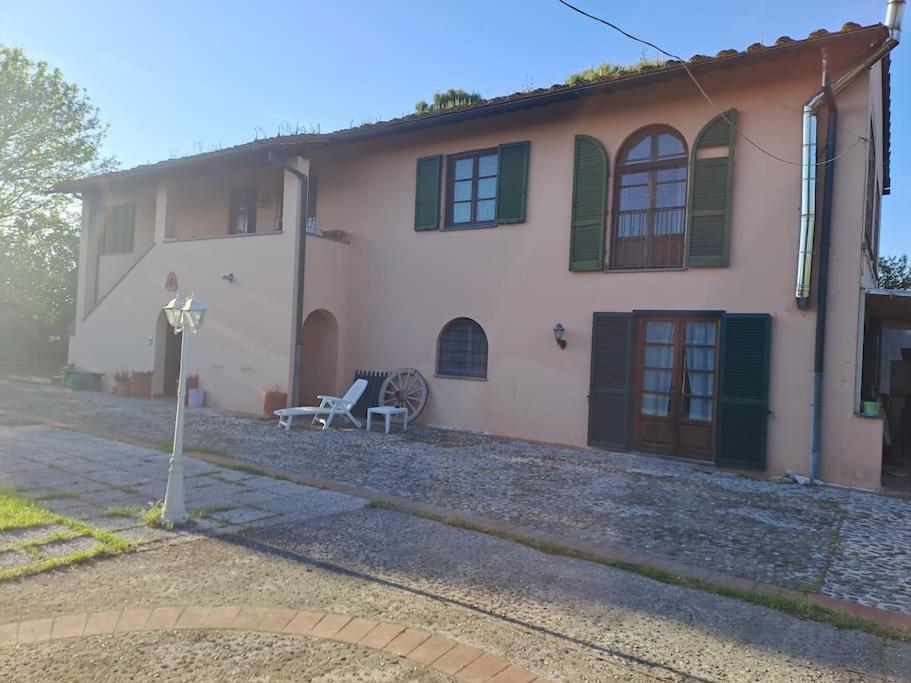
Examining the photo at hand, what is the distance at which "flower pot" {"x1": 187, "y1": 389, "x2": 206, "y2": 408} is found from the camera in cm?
1302

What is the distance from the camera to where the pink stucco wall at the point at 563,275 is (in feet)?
26.7

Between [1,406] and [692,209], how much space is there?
11.9 meters

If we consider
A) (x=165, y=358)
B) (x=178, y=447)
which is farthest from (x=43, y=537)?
(x=165, y=358)

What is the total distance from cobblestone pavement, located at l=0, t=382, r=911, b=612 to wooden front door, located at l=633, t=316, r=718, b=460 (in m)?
0.47

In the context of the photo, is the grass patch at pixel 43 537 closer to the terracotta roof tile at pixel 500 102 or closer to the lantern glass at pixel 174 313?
the lantern glass at pixel 174 313

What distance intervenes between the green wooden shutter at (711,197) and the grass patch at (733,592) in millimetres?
5312

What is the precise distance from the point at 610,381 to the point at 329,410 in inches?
173

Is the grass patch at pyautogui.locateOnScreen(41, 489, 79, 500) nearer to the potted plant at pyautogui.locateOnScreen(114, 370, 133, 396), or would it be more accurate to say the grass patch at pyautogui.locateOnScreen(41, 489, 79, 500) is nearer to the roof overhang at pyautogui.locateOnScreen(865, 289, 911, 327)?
the roof overhang at pyautogui.locateOnScreen(865, 289, 911, 327)

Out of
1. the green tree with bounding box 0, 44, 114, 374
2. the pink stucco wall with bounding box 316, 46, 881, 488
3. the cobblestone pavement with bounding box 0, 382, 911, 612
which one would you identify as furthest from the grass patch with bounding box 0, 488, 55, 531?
the green tree with bounding box 0, 44, 114, 374

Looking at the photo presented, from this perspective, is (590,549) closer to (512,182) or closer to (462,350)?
(462,350)

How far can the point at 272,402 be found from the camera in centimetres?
1162

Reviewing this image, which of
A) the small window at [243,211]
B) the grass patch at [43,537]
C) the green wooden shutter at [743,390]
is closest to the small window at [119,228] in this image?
the small window at [243,211]

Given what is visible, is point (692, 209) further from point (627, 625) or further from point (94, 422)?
point (94, 422)

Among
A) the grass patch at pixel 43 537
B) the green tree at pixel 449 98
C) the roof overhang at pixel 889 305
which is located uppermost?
the green tree at pixel 449 98
